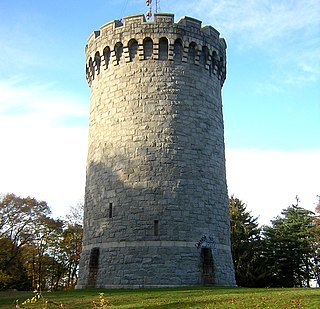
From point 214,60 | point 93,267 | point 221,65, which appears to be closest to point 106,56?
point 214,60

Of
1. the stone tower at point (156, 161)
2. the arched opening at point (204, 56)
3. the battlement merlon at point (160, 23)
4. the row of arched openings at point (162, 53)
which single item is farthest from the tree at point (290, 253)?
the battlement merlon at point (160, 23)

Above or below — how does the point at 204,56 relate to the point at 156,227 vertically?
above

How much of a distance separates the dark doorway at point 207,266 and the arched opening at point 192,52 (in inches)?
304

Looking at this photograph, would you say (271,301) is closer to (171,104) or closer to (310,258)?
(171,104)

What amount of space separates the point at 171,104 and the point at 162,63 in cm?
180

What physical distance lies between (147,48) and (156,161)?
4783 millimetres

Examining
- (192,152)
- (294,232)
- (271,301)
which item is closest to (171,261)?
(192,152)

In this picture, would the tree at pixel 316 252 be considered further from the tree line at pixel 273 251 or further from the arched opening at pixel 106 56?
the arched opening at pixel 106 56

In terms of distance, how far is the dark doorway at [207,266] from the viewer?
1495 cm

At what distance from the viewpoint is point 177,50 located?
1711 centimetres

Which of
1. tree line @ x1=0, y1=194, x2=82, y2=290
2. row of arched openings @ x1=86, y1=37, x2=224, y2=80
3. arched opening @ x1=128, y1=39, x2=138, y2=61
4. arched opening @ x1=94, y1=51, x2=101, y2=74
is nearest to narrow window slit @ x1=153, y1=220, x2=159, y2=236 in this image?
row of arched openings @ x1=86, y1=37, x2=224, y2=80

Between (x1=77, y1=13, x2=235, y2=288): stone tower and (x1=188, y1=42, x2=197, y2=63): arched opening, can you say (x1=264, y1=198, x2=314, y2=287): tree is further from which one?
(x1=188, y1=42, x2=197, y2=63): arched opening

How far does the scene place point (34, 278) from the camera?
112ft

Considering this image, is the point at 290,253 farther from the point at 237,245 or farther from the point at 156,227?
the point at 156,227
